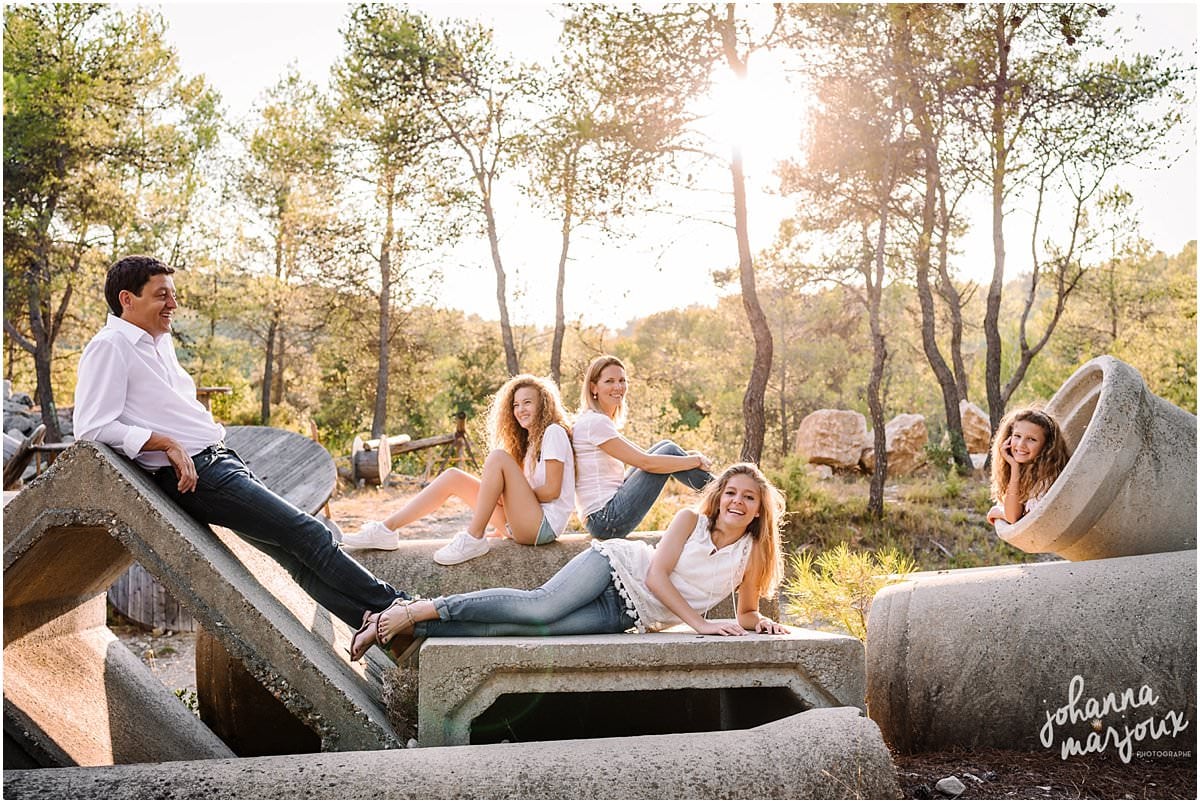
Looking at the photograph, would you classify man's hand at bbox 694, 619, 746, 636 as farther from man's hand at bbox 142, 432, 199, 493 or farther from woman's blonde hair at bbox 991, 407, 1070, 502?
man's hand at bbox 142, 432, 199, 493

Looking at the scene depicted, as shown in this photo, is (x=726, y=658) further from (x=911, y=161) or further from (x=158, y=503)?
(x=911, y=161)

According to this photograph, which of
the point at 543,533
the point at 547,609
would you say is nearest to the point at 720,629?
the point at 547,609

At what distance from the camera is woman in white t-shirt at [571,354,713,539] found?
5.29 m

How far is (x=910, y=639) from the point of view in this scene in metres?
4.23

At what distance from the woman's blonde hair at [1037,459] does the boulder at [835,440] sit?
1405 cm

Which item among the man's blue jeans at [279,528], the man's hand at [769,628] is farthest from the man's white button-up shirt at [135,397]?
the man's hand at [769,628]

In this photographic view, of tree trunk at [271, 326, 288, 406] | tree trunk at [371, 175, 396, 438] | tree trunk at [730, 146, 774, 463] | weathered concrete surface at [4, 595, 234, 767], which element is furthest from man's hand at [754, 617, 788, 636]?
tree trunk at [271, 326, 288, 406]

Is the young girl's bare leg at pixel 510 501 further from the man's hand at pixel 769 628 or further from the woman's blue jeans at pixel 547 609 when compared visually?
the man's hand at pixel 769 628

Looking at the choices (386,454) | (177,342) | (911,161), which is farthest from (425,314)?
(911,161)

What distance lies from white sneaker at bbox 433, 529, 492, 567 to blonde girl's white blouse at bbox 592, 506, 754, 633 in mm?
868

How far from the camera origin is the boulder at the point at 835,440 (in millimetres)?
18703

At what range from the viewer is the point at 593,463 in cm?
542

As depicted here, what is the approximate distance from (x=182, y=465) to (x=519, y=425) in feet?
6.69

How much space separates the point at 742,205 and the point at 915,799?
35.2 ft
